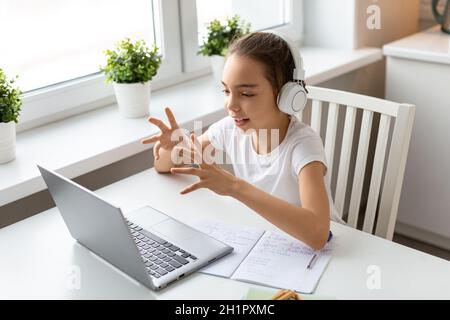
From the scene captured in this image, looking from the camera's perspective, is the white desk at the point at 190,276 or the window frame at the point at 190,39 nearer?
the white desk at the point at 190,276

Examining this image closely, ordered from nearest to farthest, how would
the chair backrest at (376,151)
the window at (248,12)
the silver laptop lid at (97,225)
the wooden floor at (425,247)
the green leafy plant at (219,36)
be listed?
the silver laptop lid at (97,225), the chair backrest at (376,151), the green leafy plant at (219,36), the window at (248,12), the wooden floor at (425,247)

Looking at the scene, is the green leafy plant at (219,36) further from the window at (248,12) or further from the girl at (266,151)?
the girl at (266,151)

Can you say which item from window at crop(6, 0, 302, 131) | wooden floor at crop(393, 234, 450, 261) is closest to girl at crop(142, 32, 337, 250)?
window at crop(6, 0, 302, 131)

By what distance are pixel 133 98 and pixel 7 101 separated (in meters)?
0.38

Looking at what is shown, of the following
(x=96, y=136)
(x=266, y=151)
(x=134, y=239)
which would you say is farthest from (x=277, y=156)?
(x=96, y=136)

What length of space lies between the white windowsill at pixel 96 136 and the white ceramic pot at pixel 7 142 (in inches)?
0.7

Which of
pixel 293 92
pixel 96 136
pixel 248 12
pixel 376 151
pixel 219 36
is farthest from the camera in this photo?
pixel 248 12

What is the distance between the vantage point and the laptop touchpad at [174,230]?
4.18 feet

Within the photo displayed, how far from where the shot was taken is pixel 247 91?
1.31 metres

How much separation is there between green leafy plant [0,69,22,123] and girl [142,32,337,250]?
0.35 m

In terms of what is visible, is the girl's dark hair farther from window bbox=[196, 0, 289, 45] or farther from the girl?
window bbox=[196, 0, 289, 45]

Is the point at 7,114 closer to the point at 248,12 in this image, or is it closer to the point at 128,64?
the point at 128,64

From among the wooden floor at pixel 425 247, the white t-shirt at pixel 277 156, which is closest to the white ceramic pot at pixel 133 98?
the white t-shirt at pixel 277 156

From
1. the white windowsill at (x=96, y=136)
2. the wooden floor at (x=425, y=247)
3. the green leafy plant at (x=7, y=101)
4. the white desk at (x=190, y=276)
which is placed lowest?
the wooden floor at (x=425, y=247)
